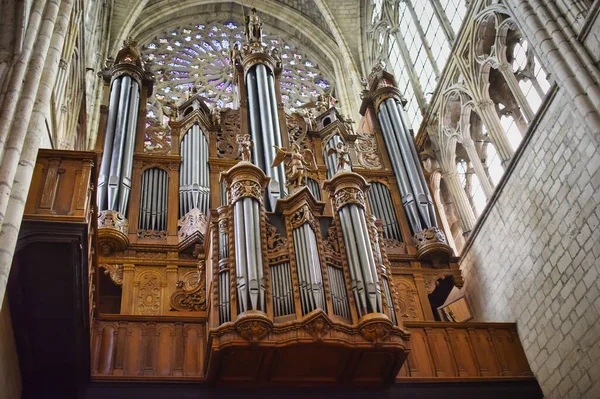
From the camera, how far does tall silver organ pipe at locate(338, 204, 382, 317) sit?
29.6 feet

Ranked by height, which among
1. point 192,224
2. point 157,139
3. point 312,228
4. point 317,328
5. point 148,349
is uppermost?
point 157,139

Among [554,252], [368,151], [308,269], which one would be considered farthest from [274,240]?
[368,151]

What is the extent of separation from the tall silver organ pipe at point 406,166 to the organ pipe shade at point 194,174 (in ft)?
12.3

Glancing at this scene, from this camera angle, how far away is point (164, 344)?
9.38m

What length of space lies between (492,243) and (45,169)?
24.0 ft

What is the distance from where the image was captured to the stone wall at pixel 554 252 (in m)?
8.90

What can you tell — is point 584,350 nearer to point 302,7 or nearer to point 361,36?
point 361,36

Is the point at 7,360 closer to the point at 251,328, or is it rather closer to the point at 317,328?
the point at 251,328

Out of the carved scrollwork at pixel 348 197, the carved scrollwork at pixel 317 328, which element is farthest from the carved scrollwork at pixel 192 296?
the carved scrollwork at pixel 317 328

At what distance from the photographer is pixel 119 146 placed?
12969 mm

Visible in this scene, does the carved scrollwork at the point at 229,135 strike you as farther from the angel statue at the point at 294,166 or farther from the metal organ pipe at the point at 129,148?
the angel statue at the point at 294,166

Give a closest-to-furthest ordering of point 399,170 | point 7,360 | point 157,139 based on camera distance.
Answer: point 7,360
point 399,170
point 157,139

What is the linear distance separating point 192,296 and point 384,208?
4.46 meters

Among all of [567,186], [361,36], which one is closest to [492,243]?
[567,186]
